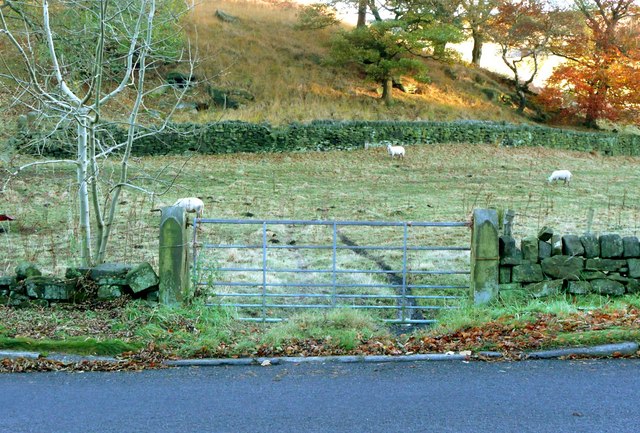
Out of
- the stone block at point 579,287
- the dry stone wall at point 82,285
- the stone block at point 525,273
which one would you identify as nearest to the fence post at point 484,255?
the stone block at point 525,273

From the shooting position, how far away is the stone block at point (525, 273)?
8.81 meters

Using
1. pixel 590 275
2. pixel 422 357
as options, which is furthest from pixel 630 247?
pixel 422 357

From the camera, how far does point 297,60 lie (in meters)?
44.4

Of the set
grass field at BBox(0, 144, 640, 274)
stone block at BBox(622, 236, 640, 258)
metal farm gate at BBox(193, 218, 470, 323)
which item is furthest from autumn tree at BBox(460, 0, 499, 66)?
stone block at BBox(622, 236, 640, 258)

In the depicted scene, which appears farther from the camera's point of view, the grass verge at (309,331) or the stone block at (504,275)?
the stone block at (504,275)

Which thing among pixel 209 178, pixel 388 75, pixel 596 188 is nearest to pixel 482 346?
pixel 209 178

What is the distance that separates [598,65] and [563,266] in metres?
36.1

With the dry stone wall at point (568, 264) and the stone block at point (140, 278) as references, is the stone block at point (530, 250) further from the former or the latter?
the stone block at point (140, 278)

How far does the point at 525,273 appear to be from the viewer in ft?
28.9

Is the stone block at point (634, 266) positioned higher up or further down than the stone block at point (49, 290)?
higher up

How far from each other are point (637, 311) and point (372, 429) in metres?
4.63

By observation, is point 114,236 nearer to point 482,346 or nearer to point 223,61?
point 482,346

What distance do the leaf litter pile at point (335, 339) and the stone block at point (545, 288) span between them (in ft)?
2.88

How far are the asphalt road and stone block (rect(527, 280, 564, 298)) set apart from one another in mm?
2085
